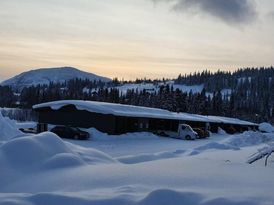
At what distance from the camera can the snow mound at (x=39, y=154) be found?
12.2 metres

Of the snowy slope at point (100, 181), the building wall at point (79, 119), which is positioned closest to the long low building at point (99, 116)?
the building wall at point (79, 119)

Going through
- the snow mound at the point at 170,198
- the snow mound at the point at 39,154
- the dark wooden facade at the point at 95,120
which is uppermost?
the snow mound at the point at 170,198

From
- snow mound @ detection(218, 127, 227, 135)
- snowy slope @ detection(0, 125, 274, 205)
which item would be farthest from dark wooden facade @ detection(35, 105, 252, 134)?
snowy slope @ detection(0, 125, 274, 205)

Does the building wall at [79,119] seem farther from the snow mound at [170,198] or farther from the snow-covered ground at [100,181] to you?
the snow mound at [170,198]

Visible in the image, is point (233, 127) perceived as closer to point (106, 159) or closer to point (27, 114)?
point (27, 114)

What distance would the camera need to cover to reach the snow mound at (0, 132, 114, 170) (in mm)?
12250

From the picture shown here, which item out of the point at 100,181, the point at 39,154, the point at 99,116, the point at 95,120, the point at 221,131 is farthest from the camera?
the point at 221,131

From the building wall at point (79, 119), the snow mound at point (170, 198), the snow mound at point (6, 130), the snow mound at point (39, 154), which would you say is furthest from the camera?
the building wall at point (79, 119)

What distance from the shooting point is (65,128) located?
39.4 m

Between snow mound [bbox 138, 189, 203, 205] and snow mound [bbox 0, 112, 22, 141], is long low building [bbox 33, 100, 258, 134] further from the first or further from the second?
snow mound [bbox 138, 189, 203, 205]

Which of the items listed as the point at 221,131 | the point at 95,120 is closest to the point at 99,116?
the point at 95,120

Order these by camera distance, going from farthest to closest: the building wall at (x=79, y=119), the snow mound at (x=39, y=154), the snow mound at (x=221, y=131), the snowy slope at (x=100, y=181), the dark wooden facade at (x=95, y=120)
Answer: the snow mound at (x=221, y=131) → the dark wooden facade at (x=95, y=120) → the building wall at (x=79, y=119) → the snow mound at (x=39, y=154) → the snowy slope at (x=100, y=181)

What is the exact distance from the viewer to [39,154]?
12789 mm

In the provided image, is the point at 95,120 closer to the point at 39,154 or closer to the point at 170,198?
the point at 39,154
